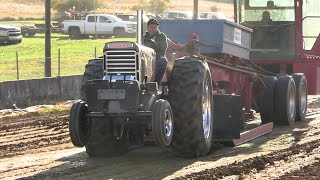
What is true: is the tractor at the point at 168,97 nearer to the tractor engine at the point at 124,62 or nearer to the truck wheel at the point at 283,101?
the tractor engine at the point at 124,62

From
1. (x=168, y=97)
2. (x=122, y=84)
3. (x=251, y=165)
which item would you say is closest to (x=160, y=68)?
(x=168, y=97)

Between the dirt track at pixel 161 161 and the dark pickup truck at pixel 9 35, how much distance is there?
86.2 feet

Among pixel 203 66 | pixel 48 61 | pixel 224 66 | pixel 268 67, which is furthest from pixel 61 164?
pixel 48 61

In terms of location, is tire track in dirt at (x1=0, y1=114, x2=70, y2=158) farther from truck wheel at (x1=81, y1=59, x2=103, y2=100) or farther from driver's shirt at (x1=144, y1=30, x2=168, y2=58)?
driver's shirt at (x1=144, y1=30, x2=168, y2=58)

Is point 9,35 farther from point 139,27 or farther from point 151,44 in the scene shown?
point 139,27

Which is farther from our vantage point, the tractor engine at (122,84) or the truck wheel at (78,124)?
the truck wheel at (78,124)

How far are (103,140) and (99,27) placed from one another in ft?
126

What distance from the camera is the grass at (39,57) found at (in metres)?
27.9

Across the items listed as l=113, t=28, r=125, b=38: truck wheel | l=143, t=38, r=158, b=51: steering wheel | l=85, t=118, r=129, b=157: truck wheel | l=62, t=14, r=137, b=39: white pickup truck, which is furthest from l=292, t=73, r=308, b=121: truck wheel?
l=113, t=28, r=125, b=38: truck wheel

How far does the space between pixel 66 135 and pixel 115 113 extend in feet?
14.4

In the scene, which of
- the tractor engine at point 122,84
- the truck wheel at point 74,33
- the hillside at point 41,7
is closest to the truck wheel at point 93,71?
the tractor engine at point 122,84

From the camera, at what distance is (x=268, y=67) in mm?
17297

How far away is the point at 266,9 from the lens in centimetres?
1786

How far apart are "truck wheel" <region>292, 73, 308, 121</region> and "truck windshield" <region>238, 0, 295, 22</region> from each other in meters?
1.81
